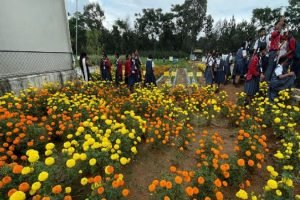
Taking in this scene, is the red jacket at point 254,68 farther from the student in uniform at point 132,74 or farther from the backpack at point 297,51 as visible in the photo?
the student in uniform at point 132,74

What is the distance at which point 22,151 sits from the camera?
12.8ft

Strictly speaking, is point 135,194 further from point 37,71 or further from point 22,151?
point 37,71

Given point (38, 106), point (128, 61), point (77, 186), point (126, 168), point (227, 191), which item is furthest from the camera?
point (128, 61)

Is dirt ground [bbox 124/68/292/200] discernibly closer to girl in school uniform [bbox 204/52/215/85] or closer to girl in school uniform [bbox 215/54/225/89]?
girl in school uniform [bbox 204/52/215/85]

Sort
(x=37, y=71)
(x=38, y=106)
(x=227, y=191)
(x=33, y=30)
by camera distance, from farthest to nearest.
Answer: (x=33, y=30) → (x=37, y=71) → (x=38, y=106) → (x=227, y=191)

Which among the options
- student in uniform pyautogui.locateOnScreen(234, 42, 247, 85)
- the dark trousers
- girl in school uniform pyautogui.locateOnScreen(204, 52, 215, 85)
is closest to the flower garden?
the dark trousers

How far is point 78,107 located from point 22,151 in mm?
1642

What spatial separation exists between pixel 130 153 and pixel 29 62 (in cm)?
711

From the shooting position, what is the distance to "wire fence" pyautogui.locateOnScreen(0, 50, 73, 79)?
308 inches

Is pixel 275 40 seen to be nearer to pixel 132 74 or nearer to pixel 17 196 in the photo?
pixel 132 74

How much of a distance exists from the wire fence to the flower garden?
2.56 meters

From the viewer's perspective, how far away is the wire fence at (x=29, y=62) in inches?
308

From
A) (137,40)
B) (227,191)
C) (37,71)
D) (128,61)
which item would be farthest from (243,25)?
(227,191)

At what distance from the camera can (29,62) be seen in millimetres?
9094
